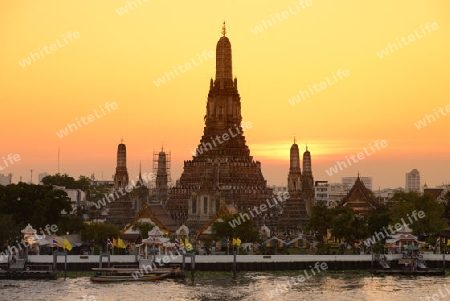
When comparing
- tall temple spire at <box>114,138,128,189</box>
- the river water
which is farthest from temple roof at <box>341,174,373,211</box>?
the river water

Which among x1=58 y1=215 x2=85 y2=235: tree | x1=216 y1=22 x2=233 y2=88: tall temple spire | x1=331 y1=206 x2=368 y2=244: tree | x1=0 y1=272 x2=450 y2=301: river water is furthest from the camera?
x1=216 y1=22 x2=233 y2=88: tall temple spire

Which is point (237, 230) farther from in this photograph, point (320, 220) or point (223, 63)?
point (223, 63)

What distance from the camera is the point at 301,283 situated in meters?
98.6

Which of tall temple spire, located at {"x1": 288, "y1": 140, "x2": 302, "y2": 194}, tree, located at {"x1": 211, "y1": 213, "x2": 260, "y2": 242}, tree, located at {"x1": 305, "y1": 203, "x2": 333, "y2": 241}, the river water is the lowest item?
the river water

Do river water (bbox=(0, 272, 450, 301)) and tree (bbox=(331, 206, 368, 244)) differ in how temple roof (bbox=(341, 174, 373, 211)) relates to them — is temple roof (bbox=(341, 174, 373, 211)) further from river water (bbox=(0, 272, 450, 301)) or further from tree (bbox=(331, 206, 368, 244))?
river water (bbox=(0, 272, 450, 301))

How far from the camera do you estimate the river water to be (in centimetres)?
8944

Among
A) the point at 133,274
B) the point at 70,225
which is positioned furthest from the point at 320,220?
the point at 133,274

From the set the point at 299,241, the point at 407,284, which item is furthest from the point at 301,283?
the point at 299,241

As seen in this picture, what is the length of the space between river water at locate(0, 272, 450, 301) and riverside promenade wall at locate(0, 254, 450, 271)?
11.1 feet

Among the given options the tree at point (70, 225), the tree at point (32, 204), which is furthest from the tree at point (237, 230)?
the tree at point (32, 204)

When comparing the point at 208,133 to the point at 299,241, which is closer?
the point at 299,241

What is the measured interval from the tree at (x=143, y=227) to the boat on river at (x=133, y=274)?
33.3 meters

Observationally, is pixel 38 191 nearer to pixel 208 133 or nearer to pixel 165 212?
pixel 165 212

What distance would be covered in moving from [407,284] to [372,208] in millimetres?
81041
